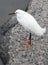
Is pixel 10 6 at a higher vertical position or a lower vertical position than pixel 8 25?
higher

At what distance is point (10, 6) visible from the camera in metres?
5.90

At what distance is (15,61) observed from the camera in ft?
13.3

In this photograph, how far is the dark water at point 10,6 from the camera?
563cm

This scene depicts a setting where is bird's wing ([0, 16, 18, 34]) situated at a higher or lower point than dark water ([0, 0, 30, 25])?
lower

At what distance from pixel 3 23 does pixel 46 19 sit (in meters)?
1.04

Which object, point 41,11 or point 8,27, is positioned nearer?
point 8,27

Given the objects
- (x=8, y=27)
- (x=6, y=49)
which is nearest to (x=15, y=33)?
(x=8, y=27)

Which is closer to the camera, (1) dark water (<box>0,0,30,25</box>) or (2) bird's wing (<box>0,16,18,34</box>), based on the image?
(2) bird's wing (<box>0,16,18,34</box>)

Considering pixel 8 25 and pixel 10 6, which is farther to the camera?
pixel 10 6

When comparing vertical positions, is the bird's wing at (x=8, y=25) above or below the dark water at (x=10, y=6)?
below

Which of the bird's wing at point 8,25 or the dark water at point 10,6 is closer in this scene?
the bird's wing at point 8,25

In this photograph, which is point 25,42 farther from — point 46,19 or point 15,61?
point 46,19

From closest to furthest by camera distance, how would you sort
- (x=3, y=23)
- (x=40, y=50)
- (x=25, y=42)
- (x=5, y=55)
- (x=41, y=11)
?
(x=5, y=55) → (x=40, y=50) → (x=25, y=42) → (x=3, y=23) → (x=41, y=11)

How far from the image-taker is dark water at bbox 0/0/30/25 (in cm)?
563
